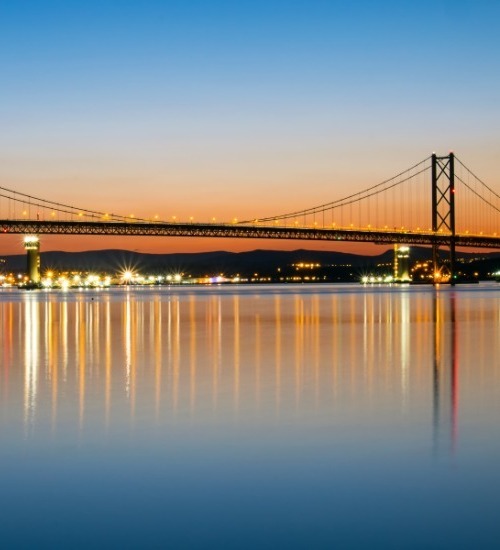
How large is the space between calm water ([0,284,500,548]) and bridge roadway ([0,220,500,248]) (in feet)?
188

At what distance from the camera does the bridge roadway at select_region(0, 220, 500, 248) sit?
235ft

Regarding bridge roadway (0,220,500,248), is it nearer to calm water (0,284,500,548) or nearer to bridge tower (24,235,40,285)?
bridge tower (24,235,40,285)

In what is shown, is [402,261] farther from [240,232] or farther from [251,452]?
[251,452]

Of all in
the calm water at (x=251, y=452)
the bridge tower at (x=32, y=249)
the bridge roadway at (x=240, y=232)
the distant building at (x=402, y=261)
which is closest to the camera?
the calm water at (x=251, y=452)

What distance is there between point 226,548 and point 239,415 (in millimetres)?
4040

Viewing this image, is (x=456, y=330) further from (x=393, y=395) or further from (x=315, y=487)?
(x=315, y=487)

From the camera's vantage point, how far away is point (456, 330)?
2222cm

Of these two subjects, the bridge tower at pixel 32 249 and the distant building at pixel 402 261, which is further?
the distant building at pixel 402 261

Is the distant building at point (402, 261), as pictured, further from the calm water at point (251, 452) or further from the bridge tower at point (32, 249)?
the calm water at point (251, 452)

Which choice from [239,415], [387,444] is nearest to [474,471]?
[387,444]

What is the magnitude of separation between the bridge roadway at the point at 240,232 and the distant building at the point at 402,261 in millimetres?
20948

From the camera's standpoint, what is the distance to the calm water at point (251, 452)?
5.00 metres

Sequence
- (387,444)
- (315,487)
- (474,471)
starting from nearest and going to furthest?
(315,487) → (474,471) → (387,444)

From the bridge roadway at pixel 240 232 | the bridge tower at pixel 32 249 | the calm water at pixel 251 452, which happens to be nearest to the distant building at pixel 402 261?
the bridge roadway at pixel 240 232
